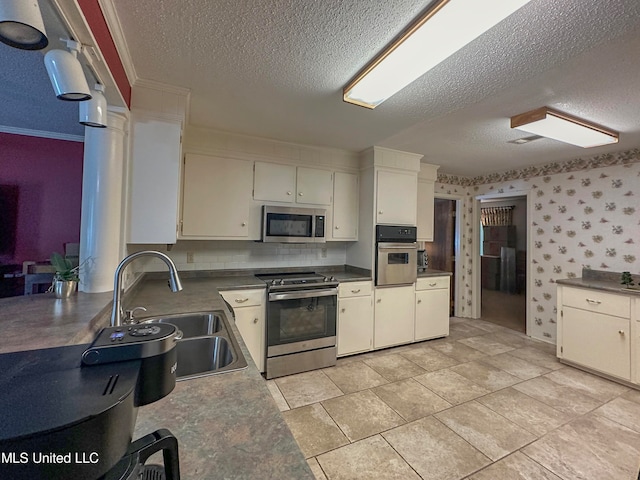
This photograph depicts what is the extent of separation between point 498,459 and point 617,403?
4.92 feet

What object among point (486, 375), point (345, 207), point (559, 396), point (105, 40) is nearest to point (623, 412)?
point (559, 396)

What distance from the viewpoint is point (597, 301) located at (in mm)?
2797

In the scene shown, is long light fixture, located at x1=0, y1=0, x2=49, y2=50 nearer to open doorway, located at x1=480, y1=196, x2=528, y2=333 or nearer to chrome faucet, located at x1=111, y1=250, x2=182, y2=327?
chrome faucet, located at x1=111, y1=250, x2=182, y2=327

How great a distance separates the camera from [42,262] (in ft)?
8.39

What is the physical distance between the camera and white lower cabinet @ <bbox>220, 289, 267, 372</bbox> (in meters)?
2.54

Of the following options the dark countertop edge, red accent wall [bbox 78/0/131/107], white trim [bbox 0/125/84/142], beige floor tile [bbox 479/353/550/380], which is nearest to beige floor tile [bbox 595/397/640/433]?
beige floor tile [bbox 479/353/550/380]

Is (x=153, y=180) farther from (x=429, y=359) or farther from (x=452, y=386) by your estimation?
(x=429, y=359)

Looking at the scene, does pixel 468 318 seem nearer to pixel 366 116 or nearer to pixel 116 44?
pixel 366 116

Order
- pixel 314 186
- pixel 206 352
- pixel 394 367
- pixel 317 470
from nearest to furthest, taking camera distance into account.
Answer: pixel 206 352 → pixel 317 470 → pixel 394 367 → pixel 314 186

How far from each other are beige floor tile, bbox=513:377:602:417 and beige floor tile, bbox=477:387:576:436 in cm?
9

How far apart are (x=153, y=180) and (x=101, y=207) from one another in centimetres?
39

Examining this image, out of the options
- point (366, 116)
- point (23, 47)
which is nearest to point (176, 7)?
point (23, 47)

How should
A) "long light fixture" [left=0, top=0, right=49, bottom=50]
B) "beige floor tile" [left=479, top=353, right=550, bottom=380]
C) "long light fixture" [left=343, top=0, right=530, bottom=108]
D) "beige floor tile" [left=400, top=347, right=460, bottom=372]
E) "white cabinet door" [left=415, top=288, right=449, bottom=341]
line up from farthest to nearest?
"white cabinet door" [left=415, top=288, right=449, bottom=341], "beige floor tile" [left=400, top=347, right=460, bottom=372], "beige floor tile" [left=479, top=353, right=550, bottom=380], "long light fixture" [left=343, top=0, right=530, bottom=108], "long light fixture" [left=0, top=0, right=49, bottom=50]

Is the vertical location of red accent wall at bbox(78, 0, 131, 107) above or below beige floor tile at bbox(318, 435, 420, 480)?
above
